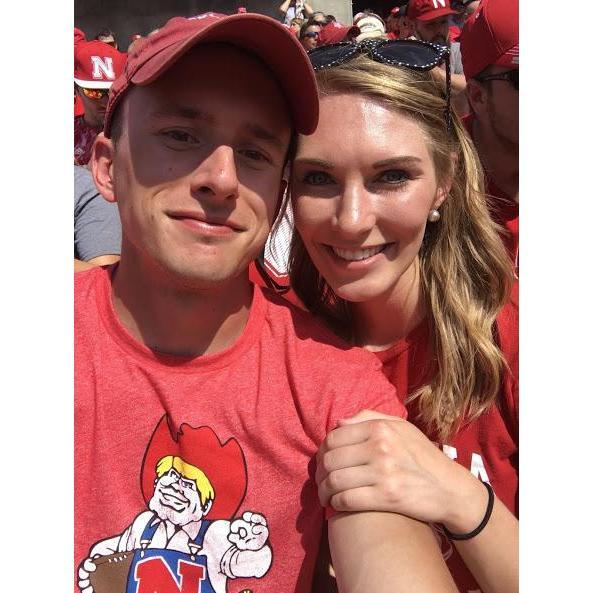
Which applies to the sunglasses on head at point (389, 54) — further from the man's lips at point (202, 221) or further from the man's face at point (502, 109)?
the man's face at point (502, 109)

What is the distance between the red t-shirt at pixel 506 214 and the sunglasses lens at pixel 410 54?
711 millimetres

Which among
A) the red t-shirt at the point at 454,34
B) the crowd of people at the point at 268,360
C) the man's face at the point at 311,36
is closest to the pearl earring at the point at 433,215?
the crowd of people at the point at 268,360

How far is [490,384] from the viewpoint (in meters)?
1.87

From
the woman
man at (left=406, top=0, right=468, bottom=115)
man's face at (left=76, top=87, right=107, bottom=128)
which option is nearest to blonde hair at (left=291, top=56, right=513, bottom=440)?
the woman

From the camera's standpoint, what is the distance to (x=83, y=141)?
15.2ft

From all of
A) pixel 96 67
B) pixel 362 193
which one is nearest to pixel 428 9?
pixel 96 67

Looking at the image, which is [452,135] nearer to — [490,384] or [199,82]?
[490,384]

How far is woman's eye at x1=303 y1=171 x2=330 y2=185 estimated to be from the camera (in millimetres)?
1830

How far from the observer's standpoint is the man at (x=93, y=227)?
2.98 meters

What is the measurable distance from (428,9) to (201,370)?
600 centimetres

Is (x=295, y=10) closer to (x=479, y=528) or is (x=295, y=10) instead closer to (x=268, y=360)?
(x=268, y=360)

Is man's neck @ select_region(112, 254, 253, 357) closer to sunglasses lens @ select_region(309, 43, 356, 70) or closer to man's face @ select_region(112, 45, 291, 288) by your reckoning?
man's face @ select_region(112, 45, 291, 288)
